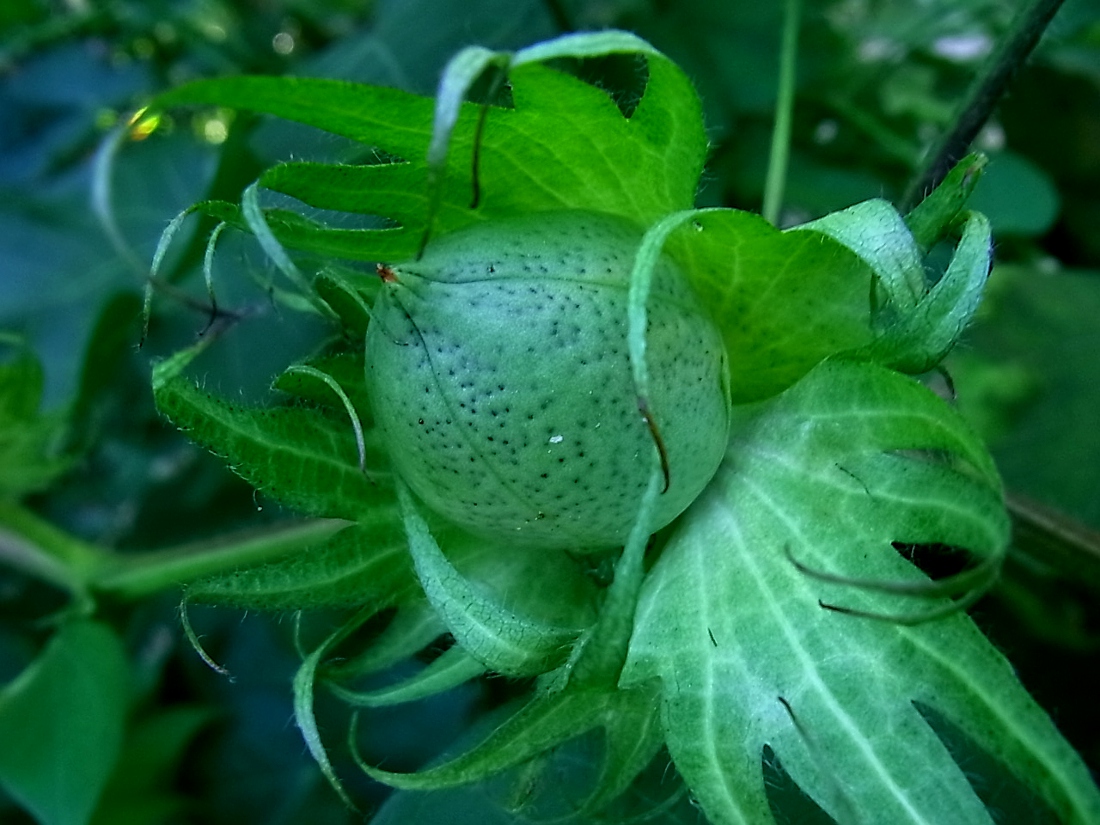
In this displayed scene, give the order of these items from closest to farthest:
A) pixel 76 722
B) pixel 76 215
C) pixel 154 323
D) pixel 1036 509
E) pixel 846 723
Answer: pixel 846 723 → pixel 1036 509 → pixel 76 722 → pixel 154 323 → pixel 76 215

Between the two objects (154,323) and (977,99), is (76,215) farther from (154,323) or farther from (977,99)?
(977,99)

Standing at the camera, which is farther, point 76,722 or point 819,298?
point 76,722

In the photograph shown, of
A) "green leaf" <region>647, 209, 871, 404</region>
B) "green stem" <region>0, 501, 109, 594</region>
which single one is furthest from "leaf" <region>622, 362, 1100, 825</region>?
"green stem" <region>0, 501, 109, 594</region>

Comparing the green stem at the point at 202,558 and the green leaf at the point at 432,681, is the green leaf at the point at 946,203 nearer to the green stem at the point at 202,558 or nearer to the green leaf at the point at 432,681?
the green leaf at the point at 432,681

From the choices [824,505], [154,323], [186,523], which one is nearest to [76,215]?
[154,323]

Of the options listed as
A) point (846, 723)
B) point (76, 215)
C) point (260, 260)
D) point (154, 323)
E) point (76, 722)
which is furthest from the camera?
point (76, 215)

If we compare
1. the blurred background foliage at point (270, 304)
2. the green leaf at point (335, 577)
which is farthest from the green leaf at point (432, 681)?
the blurred background foliage at point (270, 304)

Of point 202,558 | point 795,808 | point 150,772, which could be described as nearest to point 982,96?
point 795,808
